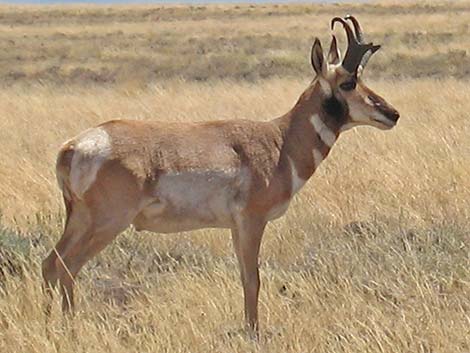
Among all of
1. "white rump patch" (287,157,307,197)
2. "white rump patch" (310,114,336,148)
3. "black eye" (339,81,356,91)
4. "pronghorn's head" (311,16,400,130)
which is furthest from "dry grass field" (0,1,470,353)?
"black eye" (339,81,356,91)

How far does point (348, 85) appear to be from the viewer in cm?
648

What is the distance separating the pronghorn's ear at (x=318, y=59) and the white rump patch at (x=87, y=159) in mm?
1534

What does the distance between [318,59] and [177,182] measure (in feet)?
4.41

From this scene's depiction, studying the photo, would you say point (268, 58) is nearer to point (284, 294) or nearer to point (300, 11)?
point (284, 294)

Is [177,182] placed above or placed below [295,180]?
above

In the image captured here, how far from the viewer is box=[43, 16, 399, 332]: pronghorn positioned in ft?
18.9

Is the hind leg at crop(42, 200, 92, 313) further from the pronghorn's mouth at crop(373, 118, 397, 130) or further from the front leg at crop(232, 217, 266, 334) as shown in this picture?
the pronghorn's mouth at crop(373, 118, 397, 130)

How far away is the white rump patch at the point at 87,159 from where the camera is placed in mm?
5762

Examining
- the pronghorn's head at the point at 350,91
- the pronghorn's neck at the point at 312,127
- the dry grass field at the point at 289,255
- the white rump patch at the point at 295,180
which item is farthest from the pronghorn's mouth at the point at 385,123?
the dry grass field at the point at 289,255

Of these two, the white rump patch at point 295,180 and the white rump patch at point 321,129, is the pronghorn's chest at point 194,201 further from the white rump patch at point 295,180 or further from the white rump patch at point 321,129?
the white rump patch at point 321,129

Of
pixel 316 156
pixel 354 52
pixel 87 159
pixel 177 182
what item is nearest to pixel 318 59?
pixel 354 52

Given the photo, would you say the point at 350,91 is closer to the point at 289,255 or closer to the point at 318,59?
the point at 318,59

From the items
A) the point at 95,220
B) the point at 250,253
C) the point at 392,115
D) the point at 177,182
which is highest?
the point at 392,115

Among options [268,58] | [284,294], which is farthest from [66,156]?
[268,58]
